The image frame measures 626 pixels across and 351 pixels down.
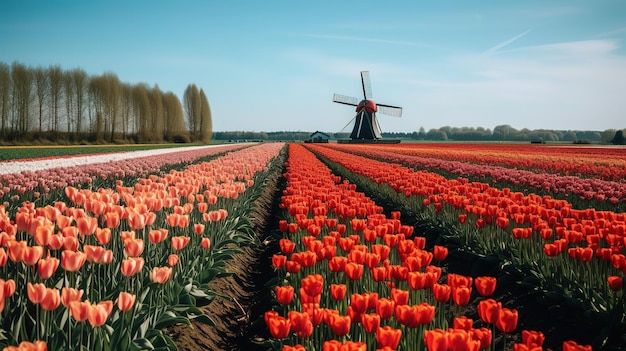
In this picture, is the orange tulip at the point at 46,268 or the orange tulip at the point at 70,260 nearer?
the orange tulip at the point at 46,268

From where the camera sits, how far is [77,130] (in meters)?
53.3

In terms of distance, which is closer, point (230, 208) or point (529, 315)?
point (529, 315)

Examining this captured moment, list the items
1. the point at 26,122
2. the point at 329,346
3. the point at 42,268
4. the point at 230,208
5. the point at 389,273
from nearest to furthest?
the point at 329,346 → the point at 42,268 → the point at 389,273 → the point at 230,208 → the point at 26,122

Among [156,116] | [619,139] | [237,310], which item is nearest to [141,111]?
[156,116]

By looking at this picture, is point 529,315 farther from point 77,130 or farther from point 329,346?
point 77,130

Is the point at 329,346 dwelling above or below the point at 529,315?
above

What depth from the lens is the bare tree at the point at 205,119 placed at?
263 feet

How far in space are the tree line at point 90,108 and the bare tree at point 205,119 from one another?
77 cm

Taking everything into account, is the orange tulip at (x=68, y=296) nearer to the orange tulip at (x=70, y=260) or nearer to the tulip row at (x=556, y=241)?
the orange tulip at (x=70, y=260)

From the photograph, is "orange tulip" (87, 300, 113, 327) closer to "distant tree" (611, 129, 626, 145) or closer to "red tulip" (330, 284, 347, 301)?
"red tulip" (330, 284, 347, 301)

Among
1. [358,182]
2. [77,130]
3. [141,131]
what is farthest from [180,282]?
[141,131]

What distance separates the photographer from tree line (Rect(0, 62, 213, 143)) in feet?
153

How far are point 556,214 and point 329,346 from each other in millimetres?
4953

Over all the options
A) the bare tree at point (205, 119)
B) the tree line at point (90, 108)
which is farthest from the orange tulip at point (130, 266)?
the bare tree at point (205, 119)
